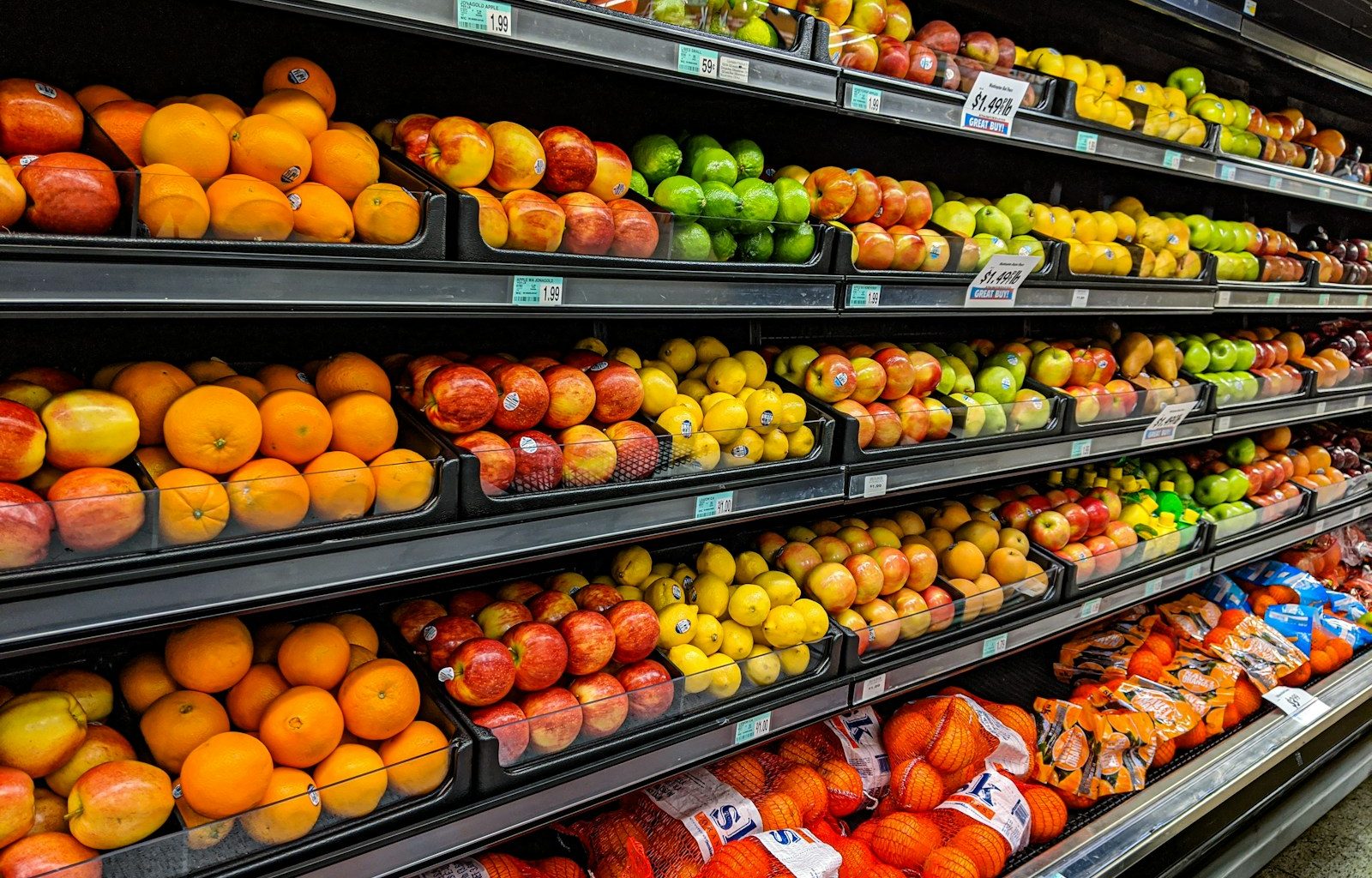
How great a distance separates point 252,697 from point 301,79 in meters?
0.98

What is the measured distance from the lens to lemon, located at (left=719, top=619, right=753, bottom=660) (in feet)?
5.95

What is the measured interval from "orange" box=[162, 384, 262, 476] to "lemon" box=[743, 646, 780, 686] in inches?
40.0

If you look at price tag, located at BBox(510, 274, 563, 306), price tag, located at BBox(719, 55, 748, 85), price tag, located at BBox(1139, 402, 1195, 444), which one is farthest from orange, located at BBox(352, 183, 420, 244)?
price tag, located at BBox(1139, 402, 1195, 444)

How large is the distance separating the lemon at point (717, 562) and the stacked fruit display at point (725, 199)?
657mm

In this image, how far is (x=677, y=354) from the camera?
1921mm

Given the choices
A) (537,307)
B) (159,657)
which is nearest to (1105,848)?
(537,307)

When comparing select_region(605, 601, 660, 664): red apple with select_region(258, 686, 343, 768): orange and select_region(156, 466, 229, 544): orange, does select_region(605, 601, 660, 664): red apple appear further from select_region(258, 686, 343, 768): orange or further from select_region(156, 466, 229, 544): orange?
select_region(156, 466, 229, 544): orange

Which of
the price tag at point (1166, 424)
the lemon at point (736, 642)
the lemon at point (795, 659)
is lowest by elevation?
the lemon at point (795, 659)

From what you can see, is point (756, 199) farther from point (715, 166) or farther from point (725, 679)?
point (725, 679)

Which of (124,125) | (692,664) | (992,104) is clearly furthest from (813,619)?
(124,125)

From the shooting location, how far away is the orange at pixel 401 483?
4.24ft

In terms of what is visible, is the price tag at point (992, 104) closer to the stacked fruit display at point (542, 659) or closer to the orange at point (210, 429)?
the stacked fruit display at point (542, 659)

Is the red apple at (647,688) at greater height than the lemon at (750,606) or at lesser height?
lesser

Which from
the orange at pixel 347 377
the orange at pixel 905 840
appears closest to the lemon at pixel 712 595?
the orange at pixel 905 840
